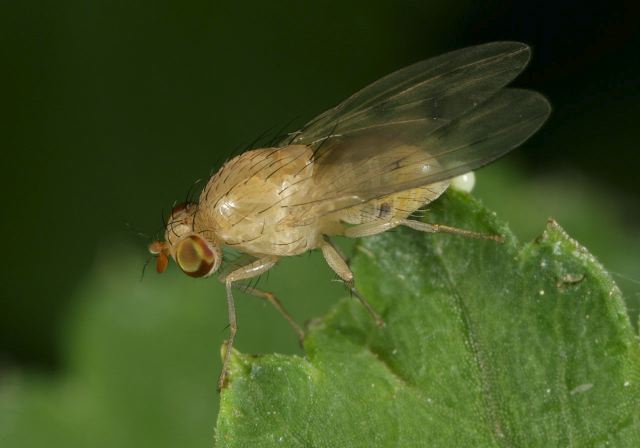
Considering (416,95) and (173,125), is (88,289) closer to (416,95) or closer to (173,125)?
(173,125)

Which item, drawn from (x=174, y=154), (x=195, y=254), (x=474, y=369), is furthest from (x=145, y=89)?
(x=474, y=369)

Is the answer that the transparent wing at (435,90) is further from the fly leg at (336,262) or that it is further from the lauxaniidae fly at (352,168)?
the fly leg at (336,262)

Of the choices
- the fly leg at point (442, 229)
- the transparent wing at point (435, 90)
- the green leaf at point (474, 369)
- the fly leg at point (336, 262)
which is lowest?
the green leaf at point (474, 369)

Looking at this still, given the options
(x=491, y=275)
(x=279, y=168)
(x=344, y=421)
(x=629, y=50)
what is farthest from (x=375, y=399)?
(x=629, y=50)

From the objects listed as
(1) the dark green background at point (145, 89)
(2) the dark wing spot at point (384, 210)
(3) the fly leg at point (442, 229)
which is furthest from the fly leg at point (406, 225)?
(1) the dark green background at point (145, 89)

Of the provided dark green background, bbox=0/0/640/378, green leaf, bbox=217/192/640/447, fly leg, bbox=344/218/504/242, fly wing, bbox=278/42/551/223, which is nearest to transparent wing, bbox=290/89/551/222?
fly wing, bbox=278/42/551/223
